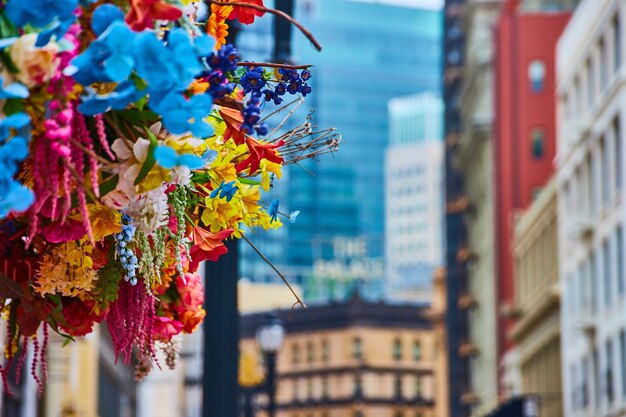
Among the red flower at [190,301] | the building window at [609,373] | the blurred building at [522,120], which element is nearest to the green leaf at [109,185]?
the red flower at [190,301]

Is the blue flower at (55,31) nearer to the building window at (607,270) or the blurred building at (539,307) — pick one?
the building window at (607,270)

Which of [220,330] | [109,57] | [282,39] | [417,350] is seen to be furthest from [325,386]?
[109,57]

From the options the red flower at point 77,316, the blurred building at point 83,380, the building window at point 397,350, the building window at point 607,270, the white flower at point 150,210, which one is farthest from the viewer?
the building window at point 397,350

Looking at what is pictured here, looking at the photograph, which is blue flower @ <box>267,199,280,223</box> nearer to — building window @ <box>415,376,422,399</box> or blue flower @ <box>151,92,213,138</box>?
blue flower @ <box>151,92,213,138</box>

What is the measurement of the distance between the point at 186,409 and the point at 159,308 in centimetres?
13991

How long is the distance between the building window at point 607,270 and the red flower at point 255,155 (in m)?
47.5

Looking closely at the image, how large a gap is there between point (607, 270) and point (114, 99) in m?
49.9

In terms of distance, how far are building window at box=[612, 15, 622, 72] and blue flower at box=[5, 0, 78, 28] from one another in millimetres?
46482

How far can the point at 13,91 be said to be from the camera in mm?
4449

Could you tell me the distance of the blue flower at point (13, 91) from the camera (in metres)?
4.45

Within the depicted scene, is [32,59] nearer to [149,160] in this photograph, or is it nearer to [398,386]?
[149,160]

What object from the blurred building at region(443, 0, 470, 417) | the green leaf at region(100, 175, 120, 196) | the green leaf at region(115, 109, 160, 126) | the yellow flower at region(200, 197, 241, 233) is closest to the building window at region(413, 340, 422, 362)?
the blurred building at region(443, 0, 470, 417)

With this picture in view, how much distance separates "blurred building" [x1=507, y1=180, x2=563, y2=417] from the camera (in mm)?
68500

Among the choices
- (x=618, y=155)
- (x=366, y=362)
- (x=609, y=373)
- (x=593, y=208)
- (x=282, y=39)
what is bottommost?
(x=609, y=373)
